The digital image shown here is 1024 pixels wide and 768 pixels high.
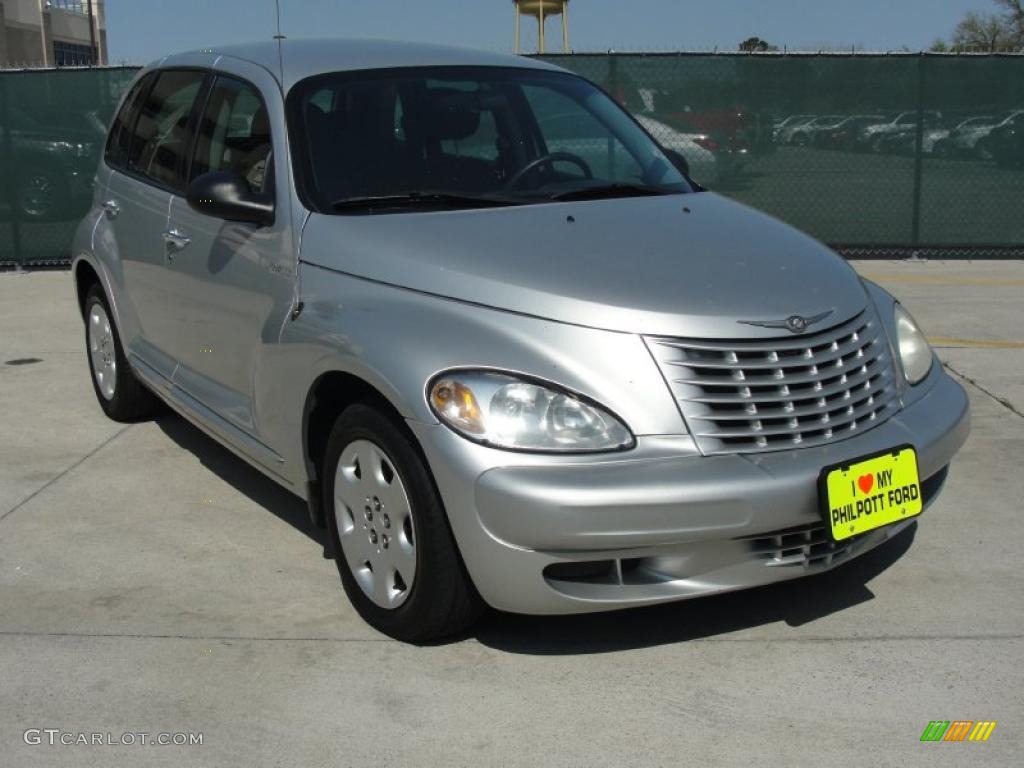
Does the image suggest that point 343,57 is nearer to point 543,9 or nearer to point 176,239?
point 176,239

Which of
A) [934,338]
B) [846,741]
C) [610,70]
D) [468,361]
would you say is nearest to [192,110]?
[468,361]

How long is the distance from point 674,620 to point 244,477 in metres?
2.33

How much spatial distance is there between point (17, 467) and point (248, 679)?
8.52ft

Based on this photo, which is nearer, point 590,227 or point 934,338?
point 590,227

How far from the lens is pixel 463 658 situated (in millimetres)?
3783

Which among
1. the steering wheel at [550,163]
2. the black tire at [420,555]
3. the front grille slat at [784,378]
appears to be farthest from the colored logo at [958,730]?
the steering wheel at [550,163]

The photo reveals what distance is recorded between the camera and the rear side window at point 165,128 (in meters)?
5.34

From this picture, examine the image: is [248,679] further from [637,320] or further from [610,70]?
[610,70]

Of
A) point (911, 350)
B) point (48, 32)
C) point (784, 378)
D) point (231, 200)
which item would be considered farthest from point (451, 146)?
point (48, 32)

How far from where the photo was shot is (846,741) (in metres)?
3.28

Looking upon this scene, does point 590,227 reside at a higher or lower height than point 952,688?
higher

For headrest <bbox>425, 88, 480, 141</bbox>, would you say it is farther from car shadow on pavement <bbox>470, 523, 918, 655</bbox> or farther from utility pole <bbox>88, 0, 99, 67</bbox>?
utility pole <bbox>88, 0, 99, 67</bbox>

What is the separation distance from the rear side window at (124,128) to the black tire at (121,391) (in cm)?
65

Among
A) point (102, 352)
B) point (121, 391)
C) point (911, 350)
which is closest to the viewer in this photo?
point (911, 350)
